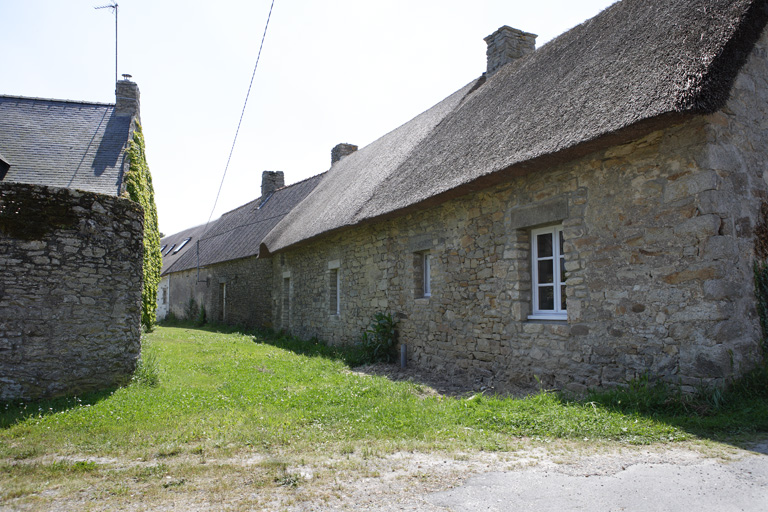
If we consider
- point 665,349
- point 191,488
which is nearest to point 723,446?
point 665,349

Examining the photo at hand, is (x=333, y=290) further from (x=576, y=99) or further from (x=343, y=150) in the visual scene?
(x=343, y=150)

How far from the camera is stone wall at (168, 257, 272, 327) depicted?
16.4m

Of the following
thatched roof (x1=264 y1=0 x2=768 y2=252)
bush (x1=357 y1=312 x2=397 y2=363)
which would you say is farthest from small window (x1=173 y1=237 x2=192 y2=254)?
bush (x1=357 y1=312 x2=397 y2=363)

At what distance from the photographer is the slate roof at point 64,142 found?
33.8ft

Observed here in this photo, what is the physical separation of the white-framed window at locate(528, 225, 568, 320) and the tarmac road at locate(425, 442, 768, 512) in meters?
2.82

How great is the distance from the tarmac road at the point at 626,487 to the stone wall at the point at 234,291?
13.3m

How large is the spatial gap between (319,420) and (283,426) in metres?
0.40

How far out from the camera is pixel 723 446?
3.82 metres

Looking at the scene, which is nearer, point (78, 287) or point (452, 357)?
point (78, 287)

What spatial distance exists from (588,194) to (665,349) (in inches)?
70.7

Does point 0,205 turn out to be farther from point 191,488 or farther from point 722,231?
point 722,231

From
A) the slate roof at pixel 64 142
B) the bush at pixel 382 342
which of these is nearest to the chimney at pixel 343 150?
the slate roof at pixel 64 142

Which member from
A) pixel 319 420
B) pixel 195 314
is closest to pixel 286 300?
pixel 195 314

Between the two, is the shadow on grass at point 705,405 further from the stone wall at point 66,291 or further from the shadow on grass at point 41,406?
the stone wall at point 66,291
